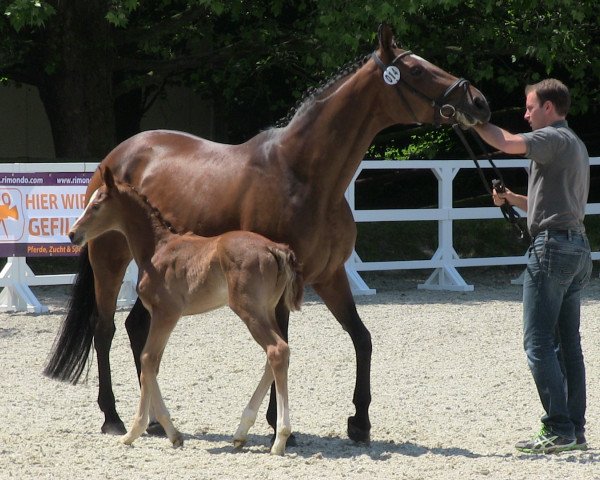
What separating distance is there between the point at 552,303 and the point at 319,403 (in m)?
1.97

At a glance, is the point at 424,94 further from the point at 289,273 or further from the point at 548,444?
the point at 548,444

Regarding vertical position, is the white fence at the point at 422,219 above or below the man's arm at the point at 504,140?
below

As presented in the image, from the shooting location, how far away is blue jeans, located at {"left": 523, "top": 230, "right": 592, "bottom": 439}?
543cm

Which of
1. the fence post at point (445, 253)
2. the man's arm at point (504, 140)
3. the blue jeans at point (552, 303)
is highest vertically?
the man's arm at point (504, 140)

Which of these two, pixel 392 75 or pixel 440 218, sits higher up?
pixel 392 75

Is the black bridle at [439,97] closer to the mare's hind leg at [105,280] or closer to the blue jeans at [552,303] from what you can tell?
the blue jeans at [552,303]

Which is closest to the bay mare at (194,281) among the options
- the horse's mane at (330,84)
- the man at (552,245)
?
the horse's mane at (330,84)

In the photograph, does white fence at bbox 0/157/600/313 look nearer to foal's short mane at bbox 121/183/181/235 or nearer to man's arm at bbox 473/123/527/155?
foal's short mane at bbox 121/183/181/235

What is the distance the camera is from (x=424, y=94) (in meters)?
5.55

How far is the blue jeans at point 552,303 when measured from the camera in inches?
214

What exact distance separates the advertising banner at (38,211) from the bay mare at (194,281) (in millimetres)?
5367

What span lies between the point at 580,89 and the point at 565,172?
1062 centimetres

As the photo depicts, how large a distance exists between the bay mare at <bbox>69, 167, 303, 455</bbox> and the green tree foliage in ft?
24.2

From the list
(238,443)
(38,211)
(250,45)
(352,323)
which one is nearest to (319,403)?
(352,323)
